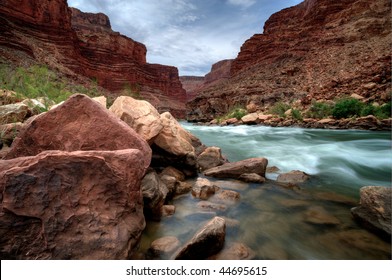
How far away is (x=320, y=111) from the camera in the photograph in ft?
49.0

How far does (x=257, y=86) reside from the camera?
31.0m

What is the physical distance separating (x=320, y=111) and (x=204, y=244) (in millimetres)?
15653

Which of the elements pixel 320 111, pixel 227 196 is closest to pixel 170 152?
pixel 227 196

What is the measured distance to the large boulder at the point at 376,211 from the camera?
241 centimetres

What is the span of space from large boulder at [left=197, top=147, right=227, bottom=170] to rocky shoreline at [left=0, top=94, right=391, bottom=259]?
1827 mm

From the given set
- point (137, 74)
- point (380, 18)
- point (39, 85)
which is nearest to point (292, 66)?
point (380, 18)

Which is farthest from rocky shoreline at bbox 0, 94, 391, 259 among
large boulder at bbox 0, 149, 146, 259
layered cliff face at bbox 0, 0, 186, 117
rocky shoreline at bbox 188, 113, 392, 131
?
layered cliff face at bbox 0, 0, 186, 117

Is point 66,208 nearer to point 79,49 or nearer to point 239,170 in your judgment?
point 239,170

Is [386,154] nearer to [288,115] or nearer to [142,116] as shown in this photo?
[142,116]

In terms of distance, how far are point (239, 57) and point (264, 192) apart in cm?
6296

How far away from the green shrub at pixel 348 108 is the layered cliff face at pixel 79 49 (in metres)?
15.6

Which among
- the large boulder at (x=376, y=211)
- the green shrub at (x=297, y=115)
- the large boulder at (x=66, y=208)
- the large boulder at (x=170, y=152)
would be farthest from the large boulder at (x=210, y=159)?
the green shrub at (x=297, y=115)

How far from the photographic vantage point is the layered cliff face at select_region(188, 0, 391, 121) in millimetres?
17706

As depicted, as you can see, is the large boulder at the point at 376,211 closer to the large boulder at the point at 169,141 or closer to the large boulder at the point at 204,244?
the large boulder at the point at 204,244
